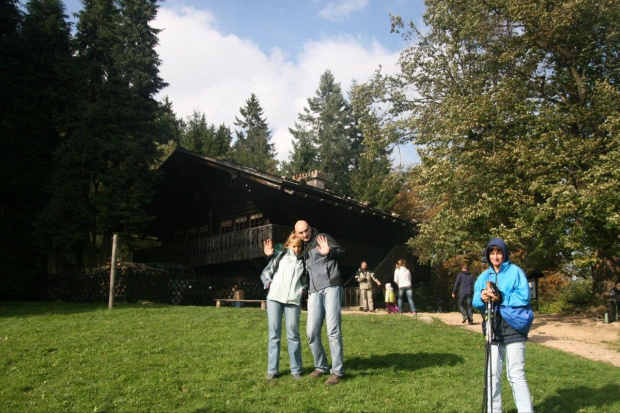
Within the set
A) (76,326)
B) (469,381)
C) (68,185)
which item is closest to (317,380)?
(469,381)

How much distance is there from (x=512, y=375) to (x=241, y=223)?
70.8ft

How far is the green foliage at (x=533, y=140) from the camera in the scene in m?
17.0

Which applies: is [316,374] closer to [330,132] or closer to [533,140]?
[533,140]

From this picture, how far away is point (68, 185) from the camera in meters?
22.2

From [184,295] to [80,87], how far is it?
10.6 meters

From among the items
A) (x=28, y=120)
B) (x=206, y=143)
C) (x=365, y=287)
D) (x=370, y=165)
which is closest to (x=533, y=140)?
(x=365, y=287)

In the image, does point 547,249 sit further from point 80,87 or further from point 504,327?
point 80,87

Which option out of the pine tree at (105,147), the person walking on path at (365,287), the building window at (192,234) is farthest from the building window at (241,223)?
the person walking on path at (365,287)

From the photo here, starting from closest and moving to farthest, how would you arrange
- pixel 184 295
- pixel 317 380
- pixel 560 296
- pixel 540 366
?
1. pixel 317 380
2. pixel 540 366
3. pixel 184 295
4. pixel 560 296

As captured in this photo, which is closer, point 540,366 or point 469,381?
point 469,381

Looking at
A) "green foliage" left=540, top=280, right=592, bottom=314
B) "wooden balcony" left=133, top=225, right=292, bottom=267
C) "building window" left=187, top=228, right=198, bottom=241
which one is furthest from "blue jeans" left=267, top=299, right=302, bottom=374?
"building window" left=187, top=228, right=198, bottom=241

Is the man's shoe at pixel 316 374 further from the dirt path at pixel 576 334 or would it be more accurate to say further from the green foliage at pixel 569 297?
the green foliage at pixel 569 297

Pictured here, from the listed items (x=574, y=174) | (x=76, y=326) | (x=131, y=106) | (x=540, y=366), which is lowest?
(x=540, y=366)

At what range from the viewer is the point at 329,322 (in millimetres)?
7523
